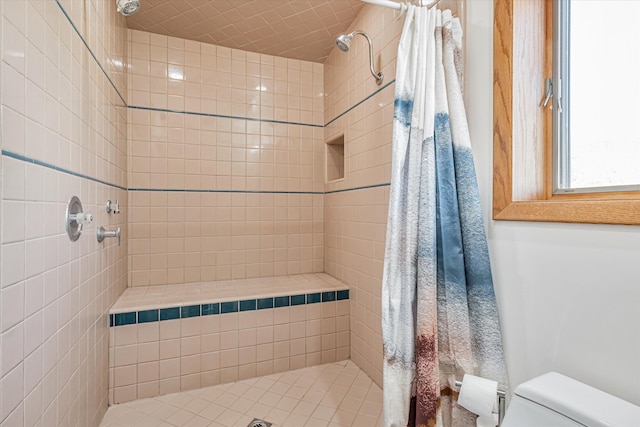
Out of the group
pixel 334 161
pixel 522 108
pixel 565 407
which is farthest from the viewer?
pixel 334 161

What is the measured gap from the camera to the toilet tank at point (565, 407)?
62 cm

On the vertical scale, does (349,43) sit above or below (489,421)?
above

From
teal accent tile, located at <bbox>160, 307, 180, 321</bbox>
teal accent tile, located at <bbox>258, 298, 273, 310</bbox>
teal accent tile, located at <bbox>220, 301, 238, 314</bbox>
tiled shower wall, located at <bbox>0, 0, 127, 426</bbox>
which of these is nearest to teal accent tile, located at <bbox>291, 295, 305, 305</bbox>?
teal accent tile, located at <bbox>258, 298, 273, 310</bbox>

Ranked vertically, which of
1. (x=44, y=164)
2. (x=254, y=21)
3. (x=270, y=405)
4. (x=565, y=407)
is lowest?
A: (x=270, y=405)

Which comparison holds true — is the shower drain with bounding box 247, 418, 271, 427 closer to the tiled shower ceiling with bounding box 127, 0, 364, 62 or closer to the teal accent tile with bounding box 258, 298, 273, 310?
the teal accent tile with bounding box 258, 298, 273, 310

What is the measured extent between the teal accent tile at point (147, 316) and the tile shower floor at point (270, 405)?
0.42 m

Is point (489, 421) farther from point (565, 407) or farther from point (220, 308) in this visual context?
point (220, 308)

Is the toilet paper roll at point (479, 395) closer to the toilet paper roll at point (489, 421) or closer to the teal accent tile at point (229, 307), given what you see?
the toilet paper roll at point (489, 421)

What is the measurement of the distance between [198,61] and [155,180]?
93 centimetres

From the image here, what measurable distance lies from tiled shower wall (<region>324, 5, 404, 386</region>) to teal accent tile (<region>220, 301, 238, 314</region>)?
0.75 meters

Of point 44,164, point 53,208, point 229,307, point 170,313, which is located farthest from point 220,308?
point 44,164

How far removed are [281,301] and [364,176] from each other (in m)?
0.94

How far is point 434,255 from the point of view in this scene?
1002 millimetres

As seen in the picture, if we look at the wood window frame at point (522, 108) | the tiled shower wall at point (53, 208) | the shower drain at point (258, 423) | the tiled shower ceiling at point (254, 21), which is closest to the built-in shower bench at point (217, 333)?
the tiled shower wall at point (53, 208)
